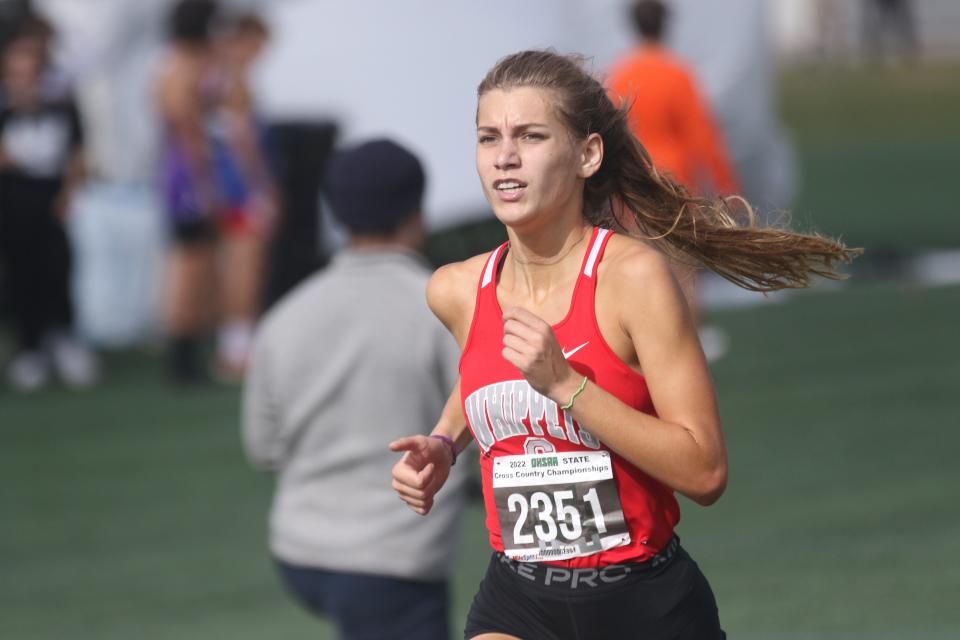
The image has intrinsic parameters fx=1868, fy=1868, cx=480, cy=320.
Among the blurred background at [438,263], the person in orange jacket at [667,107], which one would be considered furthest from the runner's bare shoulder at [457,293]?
the person in orange jacket at [667,107]

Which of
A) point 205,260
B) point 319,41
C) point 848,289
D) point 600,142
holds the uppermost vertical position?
point 600,142

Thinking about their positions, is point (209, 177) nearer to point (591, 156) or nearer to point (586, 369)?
point (591, 156)

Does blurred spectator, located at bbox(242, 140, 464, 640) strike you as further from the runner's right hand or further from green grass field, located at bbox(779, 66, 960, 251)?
green grass field, located at bbox(779, 66, 960, 251)

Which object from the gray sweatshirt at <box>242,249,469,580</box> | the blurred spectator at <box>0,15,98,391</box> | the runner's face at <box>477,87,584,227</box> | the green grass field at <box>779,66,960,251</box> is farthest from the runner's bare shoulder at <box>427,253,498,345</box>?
the blurred spectator at <box>0,15,98,391</box>

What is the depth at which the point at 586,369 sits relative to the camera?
3.41m

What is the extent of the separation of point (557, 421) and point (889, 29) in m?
40.1

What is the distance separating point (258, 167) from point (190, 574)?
174 inches

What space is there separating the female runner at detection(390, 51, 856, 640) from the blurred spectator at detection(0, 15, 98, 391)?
834cm

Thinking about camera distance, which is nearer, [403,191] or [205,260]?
[403,191]

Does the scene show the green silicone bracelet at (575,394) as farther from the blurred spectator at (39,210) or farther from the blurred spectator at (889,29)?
the blurred spectator at (889,29)

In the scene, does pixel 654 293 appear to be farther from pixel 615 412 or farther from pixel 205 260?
pixel 205 260

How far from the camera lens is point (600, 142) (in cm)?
357

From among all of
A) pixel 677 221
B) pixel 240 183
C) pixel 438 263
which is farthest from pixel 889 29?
pixel 677 221

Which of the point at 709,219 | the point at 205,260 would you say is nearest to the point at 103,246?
the point at 205,260
